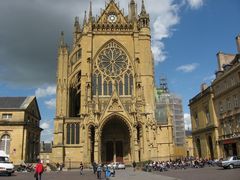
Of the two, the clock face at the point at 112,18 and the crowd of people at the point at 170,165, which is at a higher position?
the clock face at the point at 112,18

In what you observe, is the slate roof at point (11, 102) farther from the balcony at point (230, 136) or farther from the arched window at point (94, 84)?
the balcony at point (230, 136)

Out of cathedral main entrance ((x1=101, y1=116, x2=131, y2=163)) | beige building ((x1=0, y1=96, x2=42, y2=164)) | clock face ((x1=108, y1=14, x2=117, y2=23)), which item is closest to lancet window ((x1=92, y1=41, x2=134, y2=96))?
clock face ((x1=108, y1=14, x2=117, y2=23))

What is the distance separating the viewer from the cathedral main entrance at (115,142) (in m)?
43.2

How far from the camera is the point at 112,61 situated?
1847 inches

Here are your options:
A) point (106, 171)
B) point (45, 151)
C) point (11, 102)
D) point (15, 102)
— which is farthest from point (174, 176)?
point (45, 151)

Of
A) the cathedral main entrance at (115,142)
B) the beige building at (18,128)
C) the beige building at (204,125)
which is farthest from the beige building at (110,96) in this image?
the beige building at (204,125)

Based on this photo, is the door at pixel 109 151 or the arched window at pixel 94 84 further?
the arched window at pixel 94 84

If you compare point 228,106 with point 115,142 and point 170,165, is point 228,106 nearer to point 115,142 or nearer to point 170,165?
point 170,165

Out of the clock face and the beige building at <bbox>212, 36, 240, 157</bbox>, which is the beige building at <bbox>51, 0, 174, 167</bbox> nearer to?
the clock face

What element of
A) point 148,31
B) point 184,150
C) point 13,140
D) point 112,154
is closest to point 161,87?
point 184,150

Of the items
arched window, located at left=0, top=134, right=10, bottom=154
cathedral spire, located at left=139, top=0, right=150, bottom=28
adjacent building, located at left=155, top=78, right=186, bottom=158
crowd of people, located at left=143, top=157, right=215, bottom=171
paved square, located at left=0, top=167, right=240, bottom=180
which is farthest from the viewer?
adjacent building, located at left=155, top=78, right=186, bottom=158

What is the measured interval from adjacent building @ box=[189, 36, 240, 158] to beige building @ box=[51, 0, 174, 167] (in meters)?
5.36

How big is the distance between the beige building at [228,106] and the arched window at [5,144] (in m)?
30.6

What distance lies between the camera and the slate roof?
42.2 metres
